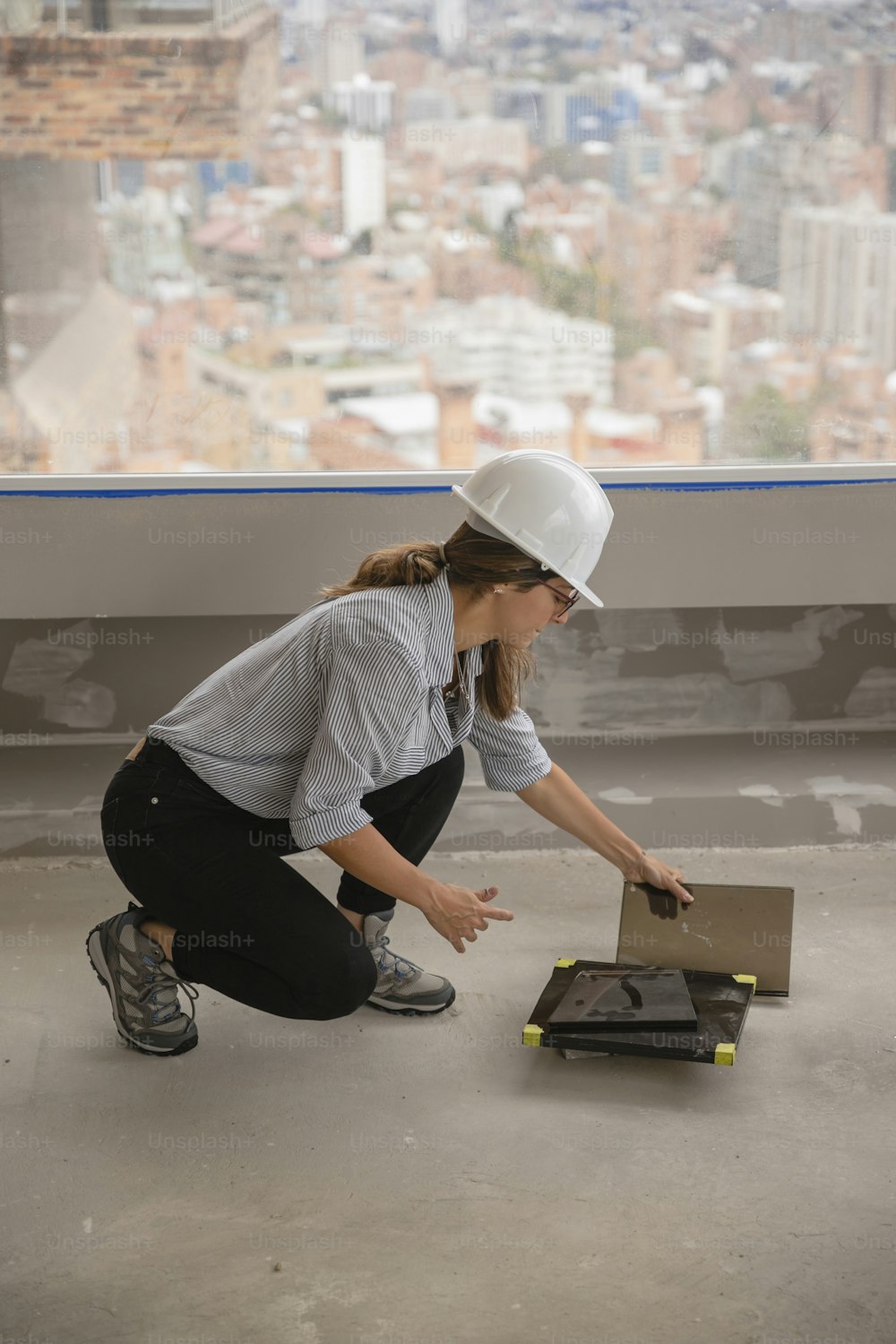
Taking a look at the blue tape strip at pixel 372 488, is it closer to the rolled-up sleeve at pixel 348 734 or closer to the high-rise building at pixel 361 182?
the high-rise building at pixel 361 182

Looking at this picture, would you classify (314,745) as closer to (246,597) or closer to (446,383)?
(246,597)

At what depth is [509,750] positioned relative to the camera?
82.6 inches

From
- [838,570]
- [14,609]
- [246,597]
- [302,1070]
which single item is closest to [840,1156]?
[302,1070]

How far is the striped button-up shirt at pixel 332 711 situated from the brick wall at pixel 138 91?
171 centimetres

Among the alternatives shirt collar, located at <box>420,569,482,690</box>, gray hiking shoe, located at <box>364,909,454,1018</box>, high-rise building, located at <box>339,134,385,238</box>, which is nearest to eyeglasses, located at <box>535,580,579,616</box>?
shirt collar, located at <box>420,569,482,690</box>

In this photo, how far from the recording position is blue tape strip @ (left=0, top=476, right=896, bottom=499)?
2.83 meters

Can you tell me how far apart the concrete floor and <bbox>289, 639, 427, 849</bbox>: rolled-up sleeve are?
1.56ft

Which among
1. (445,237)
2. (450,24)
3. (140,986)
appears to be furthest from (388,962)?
(450,24)

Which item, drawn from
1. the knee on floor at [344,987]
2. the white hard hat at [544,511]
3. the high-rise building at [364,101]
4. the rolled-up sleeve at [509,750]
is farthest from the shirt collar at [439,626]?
the high-rise building at [364,101]

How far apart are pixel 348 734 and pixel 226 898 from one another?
12.8 inches

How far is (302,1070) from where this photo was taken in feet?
6.70

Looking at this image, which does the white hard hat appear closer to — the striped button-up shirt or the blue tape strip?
the striped button-up shirt

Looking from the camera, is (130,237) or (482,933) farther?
(130,237)

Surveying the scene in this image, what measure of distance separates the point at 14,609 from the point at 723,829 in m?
1.65
